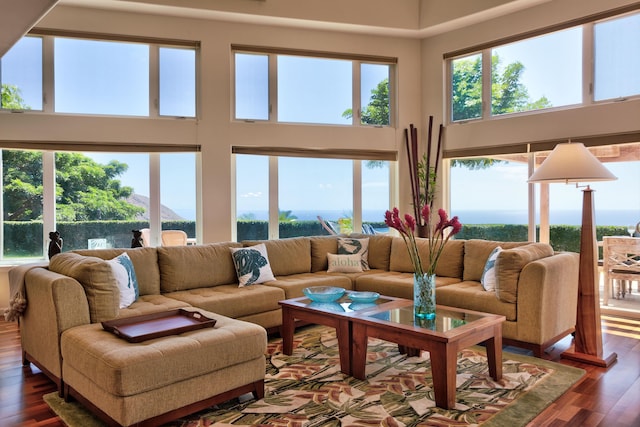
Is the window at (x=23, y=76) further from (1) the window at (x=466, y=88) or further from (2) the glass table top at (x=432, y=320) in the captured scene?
(1) the window at (x=466, y=88)

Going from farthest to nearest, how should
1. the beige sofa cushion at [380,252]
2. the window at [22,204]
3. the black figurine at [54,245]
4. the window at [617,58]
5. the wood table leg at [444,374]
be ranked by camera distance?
the beige sofa cushion at [380,252] → the window at [22,204] → the window at [617,58] → the black figurine at [54,245] → the wood table leg at [444,374]

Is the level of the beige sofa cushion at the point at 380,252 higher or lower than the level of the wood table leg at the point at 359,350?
higher

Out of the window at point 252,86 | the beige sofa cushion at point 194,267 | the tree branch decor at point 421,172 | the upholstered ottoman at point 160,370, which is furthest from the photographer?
the tree branch decor at point 421,172

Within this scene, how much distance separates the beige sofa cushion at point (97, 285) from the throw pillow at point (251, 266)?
1.40 m

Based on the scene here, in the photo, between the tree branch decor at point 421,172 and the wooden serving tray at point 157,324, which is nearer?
the wooden serving tray at point 157,324

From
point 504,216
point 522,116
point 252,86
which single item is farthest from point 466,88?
point 252,86

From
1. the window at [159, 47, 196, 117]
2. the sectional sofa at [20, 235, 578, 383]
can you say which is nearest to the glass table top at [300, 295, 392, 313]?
the sectional sofa at [20, 235, 578, 383]

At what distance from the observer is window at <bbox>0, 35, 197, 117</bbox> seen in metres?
5.09

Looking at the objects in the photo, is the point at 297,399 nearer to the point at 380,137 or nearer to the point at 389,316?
the point at 389,316

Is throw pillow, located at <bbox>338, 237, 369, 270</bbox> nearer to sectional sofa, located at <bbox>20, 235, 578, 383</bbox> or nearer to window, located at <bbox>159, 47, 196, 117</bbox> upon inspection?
sectional sofa, located at <bbox>20, 235, 578, 383</bbox>

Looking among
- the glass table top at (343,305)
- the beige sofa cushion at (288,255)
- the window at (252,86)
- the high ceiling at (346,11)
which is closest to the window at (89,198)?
the window at (252,86)

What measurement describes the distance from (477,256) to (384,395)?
6.93ft

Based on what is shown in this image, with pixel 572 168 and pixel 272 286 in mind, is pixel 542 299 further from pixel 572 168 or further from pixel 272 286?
pixel 272 286

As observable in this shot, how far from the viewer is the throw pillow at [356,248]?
5.28m
